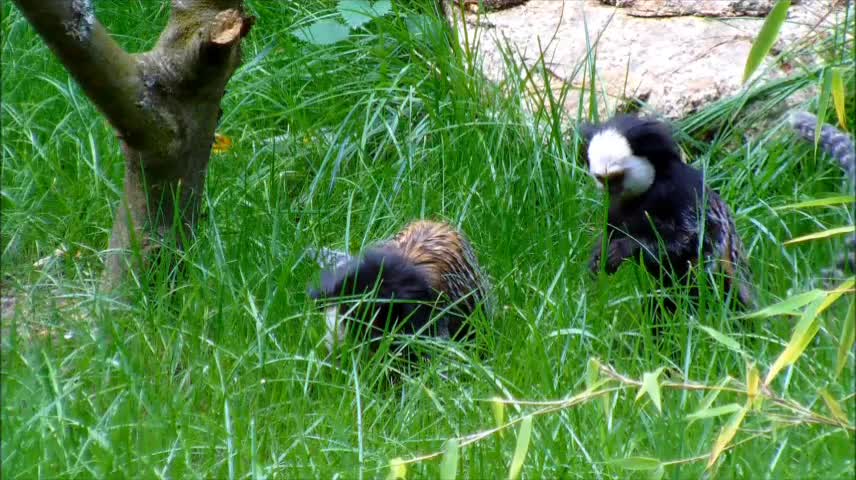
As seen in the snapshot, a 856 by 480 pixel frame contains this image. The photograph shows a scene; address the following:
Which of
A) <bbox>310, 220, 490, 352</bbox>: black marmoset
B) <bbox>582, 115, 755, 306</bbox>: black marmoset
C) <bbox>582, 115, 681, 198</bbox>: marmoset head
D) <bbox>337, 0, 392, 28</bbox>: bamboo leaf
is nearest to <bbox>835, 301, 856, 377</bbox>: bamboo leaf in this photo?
<bbox>310, 220, 490, 352</bbox>: black marmoset

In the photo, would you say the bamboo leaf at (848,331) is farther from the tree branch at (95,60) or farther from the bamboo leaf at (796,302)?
the tree branch at (95,60)

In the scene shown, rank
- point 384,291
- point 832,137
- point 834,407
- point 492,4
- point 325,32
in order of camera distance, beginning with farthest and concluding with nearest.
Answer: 1. point 492,4
2. point 325,32
3. point 384,291
4. point 832,137
5. point 834,407

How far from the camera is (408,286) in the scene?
394cm

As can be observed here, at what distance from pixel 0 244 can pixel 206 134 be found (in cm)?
81

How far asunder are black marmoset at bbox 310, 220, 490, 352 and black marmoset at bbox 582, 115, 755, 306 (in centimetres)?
48

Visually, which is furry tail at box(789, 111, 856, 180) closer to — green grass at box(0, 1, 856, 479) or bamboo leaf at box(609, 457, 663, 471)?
green grass at box(0, 1, 856, 479)

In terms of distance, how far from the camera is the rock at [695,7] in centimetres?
550

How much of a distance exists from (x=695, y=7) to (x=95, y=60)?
304 cm

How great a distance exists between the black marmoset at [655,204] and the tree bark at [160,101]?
4.71ft

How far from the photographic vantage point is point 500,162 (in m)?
4.81

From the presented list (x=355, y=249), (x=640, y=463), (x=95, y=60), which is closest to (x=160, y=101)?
(x=95, y=60)

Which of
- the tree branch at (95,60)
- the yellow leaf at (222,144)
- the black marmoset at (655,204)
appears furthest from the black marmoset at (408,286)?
the yellow leaf at (222,144)

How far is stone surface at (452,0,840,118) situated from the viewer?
5.29m

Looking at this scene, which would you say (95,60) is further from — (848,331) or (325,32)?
(848,331)
